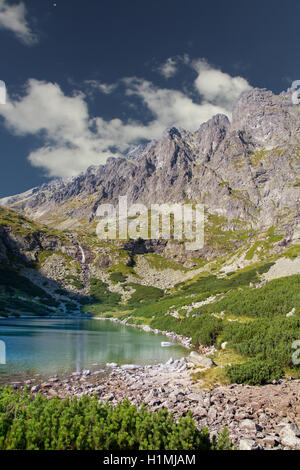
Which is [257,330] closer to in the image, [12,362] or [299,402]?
[299,402]

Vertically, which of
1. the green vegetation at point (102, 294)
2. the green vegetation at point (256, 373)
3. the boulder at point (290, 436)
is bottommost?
the green vegetation at point (102, 294)

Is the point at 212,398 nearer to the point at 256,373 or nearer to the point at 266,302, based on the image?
the point at 256,373

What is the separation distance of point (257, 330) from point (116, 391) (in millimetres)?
15711

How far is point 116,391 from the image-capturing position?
17438 millimetres

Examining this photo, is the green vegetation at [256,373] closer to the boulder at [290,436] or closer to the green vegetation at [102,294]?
the boulder at [290,436]

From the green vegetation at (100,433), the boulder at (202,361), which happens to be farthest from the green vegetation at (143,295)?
the green vegetation at (100,433)

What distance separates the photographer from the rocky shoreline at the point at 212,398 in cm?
1008

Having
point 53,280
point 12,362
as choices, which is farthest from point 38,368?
point 53,280

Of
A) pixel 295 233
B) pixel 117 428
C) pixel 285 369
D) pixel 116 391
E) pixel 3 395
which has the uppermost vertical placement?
pixel 295 233

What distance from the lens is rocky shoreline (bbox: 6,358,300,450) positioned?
1008 centimetres

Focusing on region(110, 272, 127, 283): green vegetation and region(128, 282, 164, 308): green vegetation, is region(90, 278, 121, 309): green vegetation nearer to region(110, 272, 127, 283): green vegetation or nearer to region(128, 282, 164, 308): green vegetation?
region(110, 272, 127, 283): green vegetation

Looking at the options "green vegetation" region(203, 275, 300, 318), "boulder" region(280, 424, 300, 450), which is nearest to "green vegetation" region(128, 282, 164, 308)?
"green vegetation" region(203, 275, 300, 318)

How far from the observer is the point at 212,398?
14305 mm

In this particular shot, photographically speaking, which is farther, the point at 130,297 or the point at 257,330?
the point at 130,297
